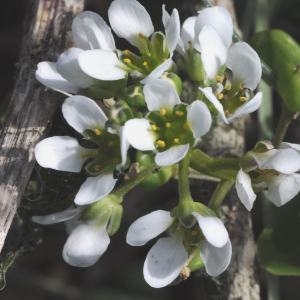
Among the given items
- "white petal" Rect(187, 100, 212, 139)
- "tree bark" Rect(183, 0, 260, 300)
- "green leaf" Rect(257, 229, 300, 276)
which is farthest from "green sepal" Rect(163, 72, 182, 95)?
"green leaf" Rect(257, 229, 300, 276)

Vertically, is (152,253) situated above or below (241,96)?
below

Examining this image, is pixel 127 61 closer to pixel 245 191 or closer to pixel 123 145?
pixel 123 145

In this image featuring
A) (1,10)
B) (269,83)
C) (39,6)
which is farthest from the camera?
(1,10)

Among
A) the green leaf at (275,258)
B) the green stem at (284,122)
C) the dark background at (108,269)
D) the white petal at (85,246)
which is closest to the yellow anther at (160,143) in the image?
the white petal at (85,246)

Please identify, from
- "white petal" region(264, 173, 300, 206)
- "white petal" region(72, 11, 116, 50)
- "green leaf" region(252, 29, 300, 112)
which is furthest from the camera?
"green leaf" region(252, 29, 300, 112)

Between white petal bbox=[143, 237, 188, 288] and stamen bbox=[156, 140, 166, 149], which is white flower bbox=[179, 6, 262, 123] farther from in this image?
white petal bbox=[143, 237, 188, 288]

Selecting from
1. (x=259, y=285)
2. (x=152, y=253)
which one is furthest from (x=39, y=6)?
(x=259, y=285)

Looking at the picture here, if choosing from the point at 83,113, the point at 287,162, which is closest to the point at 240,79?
the point at 287,162

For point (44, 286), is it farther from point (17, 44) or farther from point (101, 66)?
point (101, 66)
